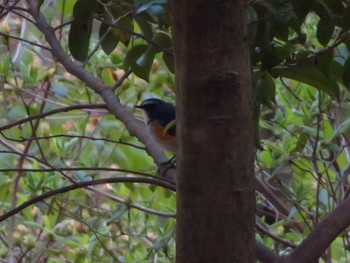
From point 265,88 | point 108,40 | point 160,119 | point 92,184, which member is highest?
point 160,119

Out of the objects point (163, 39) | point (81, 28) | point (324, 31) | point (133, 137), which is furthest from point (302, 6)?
point (133, 137)

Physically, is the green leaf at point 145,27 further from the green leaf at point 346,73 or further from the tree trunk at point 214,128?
the tree trunk at point 214,128

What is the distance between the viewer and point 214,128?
2.30ft

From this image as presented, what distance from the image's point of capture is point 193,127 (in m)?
0.71

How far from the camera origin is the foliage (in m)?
1.21

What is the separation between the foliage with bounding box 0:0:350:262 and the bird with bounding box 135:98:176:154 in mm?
53

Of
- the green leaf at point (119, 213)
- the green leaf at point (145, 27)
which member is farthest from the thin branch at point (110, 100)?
the green leaf at point (119, 213)

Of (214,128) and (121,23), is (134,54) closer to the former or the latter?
(121,23)

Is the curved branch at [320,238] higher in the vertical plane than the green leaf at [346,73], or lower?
lower

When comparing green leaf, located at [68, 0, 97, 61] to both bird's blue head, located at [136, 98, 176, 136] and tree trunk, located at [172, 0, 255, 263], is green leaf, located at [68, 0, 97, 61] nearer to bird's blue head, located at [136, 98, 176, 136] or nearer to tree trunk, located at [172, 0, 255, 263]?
tree trunk, located at [172, 0, 255, 263]

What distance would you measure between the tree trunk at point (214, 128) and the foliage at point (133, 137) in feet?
1.27

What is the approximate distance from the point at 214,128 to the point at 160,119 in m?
2.04

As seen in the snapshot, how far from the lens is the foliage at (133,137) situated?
1208mm

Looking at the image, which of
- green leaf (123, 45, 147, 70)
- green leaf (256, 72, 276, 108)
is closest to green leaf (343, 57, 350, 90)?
green leaf (256, 72, 276, 108)
